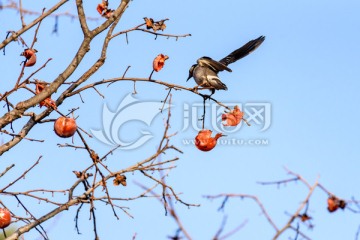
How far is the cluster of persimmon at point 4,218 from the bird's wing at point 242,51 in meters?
3.66

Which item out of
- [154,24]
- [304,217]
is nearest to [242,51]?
[154,24]

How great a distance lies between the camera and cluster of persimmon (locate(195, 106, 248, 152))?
5.05 m

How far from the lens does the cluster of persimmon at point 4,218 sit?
4406mm

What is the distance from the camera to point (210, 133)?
5094mm

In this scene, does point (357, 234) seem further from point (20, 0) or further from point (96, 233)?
point (20, 0)

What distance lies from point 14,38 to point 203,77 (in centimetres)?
263

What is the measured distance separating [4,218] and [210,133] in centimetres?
154

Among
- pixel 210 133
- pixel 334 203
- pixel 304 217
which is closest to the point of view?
pixel 304 217

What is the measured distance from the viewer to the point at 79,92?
463 cm

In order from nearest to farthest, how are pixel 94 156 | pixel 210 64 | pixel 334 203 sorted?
pixel 334 203
pixel 94 156
pixel 210 64

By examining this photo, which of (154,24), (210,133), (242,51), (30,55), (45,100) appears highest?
(242,51)

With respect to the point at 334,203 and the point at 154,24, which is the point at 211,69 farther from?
the point at 334,203

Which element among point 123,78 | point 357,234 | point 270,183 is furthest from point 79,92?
point 357,234

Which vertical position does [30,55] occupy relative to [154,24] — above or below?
below
